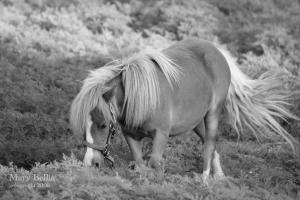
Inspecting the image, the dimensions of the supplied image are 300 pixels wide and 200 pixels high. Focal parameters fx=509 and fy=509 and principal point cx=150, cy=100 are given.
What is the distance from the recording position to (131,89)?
5.41 m

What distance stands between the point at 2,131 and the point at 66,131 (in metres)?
0.95

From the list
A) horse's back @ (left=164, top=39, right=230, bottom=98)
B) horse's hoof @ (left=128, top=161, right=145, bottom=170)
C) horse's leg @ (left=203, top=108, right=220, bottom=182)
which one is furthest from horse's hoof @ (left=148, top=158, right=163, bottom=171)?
horse's back @ (left=164, top=39, right=230, bottom=98)

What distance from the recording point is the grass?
504cm

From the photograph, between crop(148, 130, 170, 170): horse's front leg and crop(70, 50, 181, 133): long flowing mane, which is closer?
crop(70, 50, 181, 133): long flowing mane

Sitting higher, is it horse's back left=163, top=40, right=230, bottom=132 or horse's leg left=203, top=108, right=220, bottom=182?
horse's back left=163, top=40, right=230, bottom=132

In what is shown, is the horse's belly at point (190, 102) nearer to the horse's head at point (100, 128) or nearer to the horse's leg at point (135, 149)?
the horse's leg at point (135, 149)

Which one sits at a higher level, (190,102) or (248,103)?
(190,102)

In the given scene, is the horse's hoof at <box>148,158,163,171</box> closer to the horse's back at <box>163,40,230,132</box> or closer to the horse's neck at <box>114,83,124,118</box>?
the horse's back at <box>163,40,230,132</box>

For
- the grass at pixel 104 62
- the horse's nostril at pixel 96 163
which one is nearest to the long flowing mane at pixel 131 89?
the horse's nostril at pixel 96 163

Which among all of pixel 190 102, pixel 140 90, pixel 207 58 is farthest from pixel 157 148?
pixel 207 58

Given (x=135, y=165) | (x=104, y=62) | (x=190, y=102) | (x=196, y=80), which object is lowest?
(x=135, y=165)

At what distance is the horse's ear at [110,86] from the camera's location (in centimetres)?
531

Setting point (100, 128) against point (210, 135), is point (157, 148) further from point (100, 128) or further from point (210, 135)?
point (210, 135)

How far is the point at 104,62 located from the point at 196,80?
470 cm
